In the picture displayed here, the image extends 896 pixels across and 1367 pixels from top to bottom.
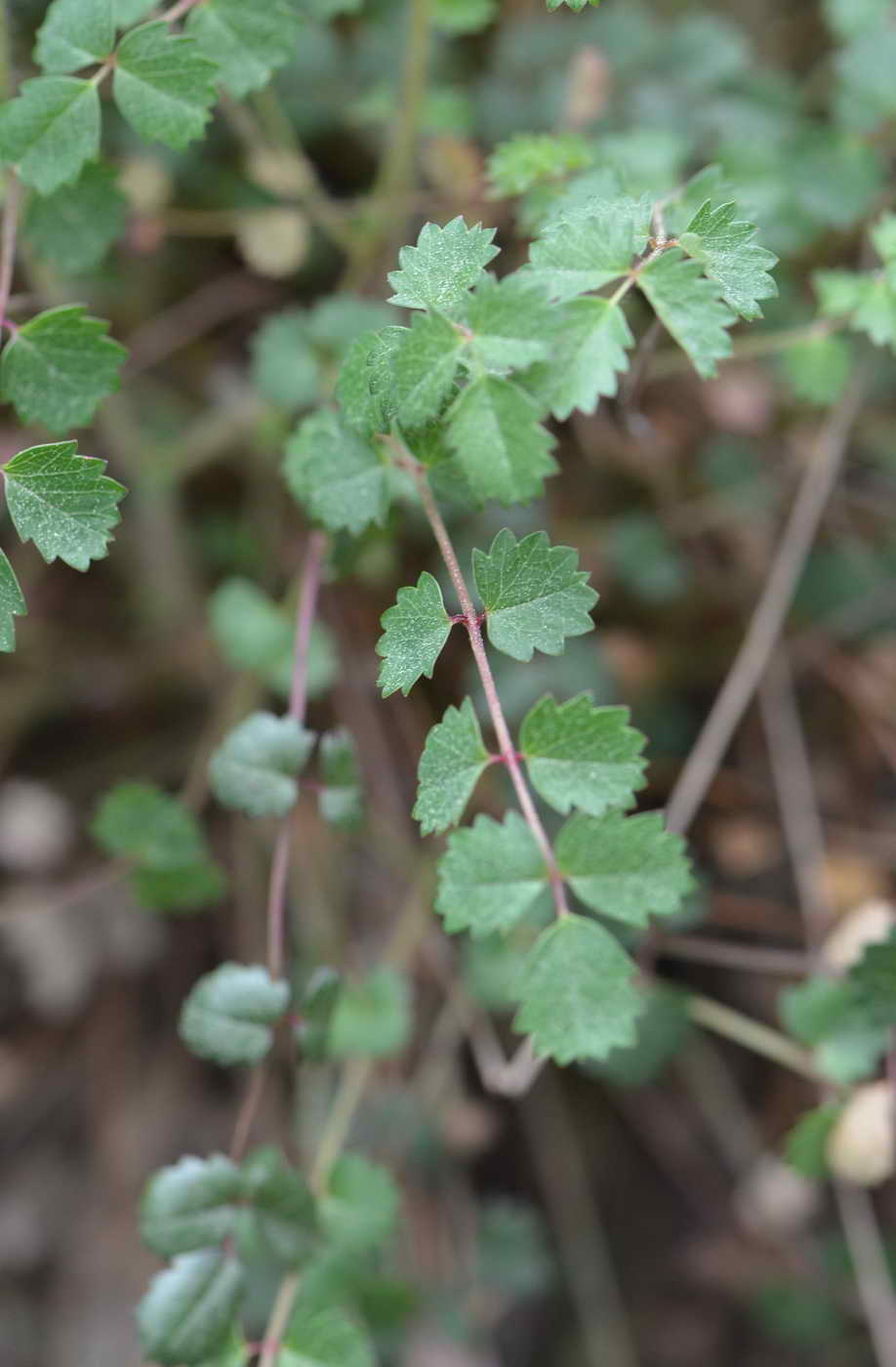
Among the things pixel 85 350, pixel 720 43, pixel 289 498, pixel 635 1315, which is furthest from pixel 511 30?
pixel 635 1315

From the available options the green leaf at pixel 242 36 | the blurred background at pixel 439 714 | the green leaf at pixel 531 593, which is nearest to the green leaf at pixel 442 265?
the green leaf at pixel 531 593

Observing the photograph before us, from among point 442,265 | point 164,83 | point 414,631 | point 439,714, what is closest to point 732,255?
point 442,265

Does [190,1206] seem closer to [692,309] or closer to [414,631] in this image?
[414,631]

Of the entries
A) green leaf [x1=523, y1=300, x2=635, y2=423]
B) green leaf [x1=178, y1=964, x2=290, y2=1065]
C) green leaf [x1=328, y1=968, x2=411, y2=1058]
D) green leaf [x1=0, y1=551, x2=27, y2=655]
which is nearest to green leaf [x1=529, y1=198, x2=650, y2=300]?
green leaf [x1=523, y1=300, x2=635, y2=423]

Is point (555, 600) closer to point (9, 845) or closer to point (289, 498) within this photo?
point (289, 498)

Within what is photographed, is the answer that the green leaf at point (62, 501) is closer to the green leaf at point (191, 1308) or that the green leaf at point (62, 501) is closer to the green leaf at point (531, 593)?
the green leaf at point (531, 593)

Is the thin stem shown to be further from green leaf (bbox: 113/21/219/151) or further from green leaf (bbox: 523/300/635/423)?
green leaf (bbox: 113/21/219/151)
